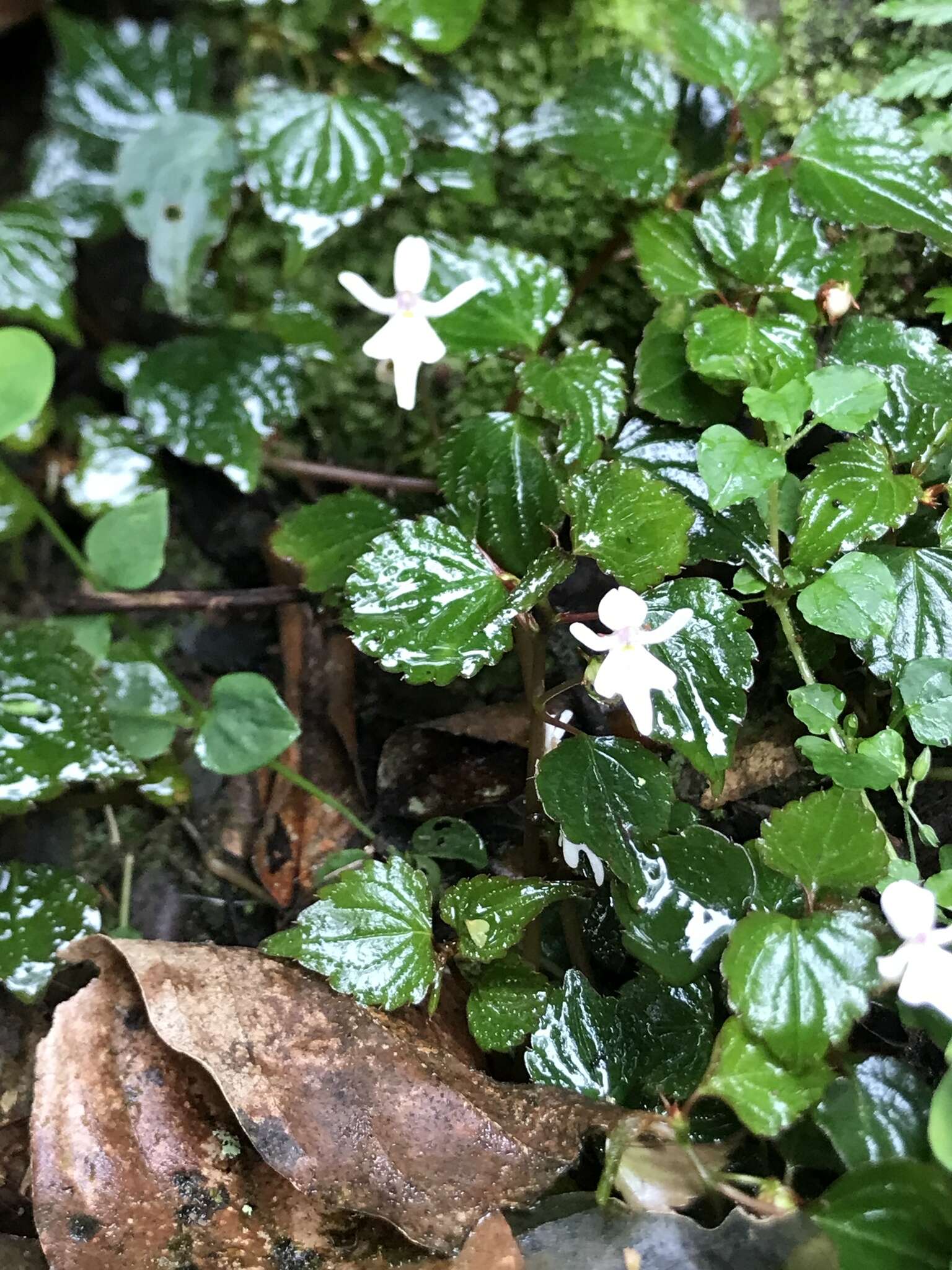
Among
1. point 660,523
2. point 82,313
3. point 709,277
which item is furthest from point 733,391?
point 82,313

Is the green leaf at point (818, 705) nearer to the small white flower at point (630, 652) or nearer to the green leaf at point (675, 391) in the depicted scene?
the small white flower at point (630, 652)

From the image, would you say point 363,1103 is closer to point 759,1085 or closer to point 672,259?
point 759,1085

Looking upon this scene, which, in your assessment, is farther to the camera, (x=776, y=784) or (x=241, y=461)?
(x=241, y=461)

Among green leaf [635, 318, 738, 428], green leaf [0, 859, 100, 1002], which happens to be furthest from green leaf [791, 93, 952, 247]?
green leaf [0, 859, 100, 1002]

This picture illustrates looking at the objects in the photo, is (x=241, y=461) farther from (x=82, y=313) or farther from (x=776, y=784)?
(x=776, y=784)

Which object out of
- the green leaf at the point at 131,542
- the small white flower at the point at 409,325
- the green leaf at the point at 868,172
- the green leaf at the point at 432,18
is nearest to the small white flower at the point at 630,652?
the small white flower at the point at 409,325

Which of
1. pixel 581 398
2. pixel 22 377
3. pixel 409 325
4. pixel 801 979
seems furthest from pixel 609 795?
pixel 22 377
